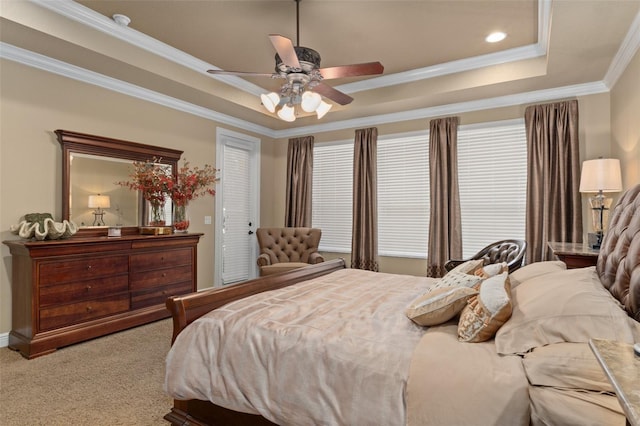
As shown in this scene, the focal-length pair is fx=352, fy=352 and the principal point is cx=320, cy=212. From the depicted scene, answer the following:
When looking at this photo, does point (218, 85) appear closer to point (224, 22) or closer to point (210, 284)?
point (224, 22)

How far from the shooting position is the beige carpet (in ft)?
7.00

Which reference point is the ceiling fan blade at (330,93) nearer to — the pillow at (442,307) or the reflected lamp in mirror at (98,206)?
the pillow at (442,307)

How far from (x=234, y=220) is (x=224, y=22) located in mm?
2973

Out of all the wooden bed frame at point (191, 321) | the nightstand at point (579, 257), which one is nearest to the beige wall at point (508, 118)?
the nightstand at point (579, 257)

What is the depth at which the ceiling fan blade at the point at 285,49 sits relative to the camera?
90.0 inches

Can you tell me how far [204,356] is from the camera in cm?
175

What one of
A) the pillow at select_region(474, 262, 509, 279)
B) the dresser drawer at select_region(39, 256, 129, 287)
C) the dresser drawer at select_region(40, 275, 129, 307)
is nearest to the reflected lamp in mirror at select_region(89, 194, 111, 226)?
the dresser drawer at select_region(39, 256, 129, 287)

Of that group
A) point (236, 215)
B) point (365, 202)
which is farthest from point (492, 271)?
point (236, 215)

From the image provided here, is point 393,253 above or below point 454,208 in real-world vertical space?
below

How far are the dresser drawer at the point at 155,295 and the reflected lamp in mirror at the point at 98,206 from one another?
0.88m

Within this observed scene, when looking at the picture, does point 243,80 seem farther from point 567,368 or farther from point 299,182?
point 567,368

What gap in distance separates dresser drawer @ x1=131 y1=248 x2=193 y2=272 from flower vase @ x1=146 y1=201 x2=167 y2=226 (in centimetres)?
42

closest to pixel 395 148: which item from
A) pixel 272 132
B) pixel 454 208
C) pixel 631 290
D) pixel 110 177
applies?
pixel 454 208

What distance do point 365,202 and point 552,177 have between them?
2330 millimetres
